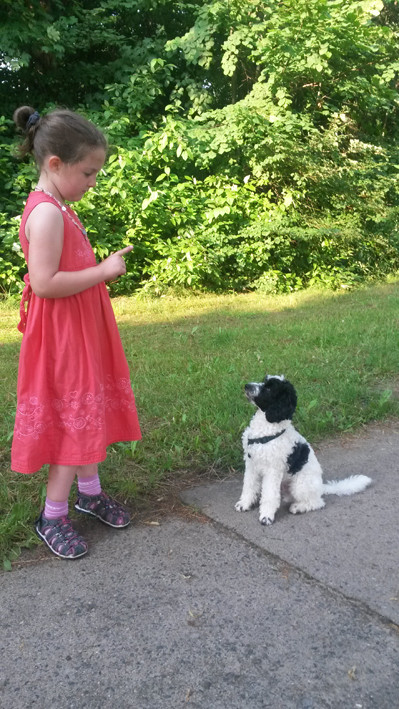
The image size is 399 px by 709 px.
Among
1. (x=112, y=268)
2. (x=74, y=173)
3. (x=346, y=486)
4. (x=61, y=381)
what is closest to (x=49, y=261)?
(x=112, y=268)

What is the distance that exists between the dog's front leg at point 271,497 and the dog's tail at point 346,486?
32cm

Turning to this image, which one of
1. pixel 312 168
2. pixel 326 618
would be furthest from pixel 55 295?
pixel 312 168

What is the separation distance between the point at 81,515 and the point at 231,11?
962 cm

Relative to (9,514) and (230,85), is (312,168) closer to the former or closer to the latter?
(230,85)

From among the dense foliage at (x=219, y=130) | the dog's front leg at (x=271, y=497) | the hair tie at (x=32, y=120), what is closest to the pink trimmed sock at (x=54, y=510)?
the dog's front leg at (x=271, y=497)

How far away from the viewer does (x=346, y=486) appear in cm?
303

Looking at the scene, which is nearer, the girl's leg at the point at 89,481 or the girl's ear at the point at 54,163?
the girl's ear at the point at 54,163

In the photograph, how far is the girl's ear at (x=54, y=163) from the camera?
2.42 m

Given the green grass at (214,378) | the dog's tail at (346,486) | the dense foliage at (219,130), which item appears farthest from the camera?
the dense foliage at (219,130)

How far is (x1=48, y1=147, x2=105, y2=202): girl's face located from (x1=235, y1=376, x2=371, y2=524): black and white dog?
3.81ft

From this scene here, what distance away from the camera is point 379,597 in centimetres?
219

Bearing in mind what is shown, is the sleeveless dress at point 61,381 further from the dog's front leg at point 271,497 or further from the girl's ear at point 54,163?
the dog's front leg at point 271,497

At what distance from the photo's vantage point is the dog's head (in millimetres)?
2746

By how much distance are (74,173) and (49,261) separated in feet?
1.31
